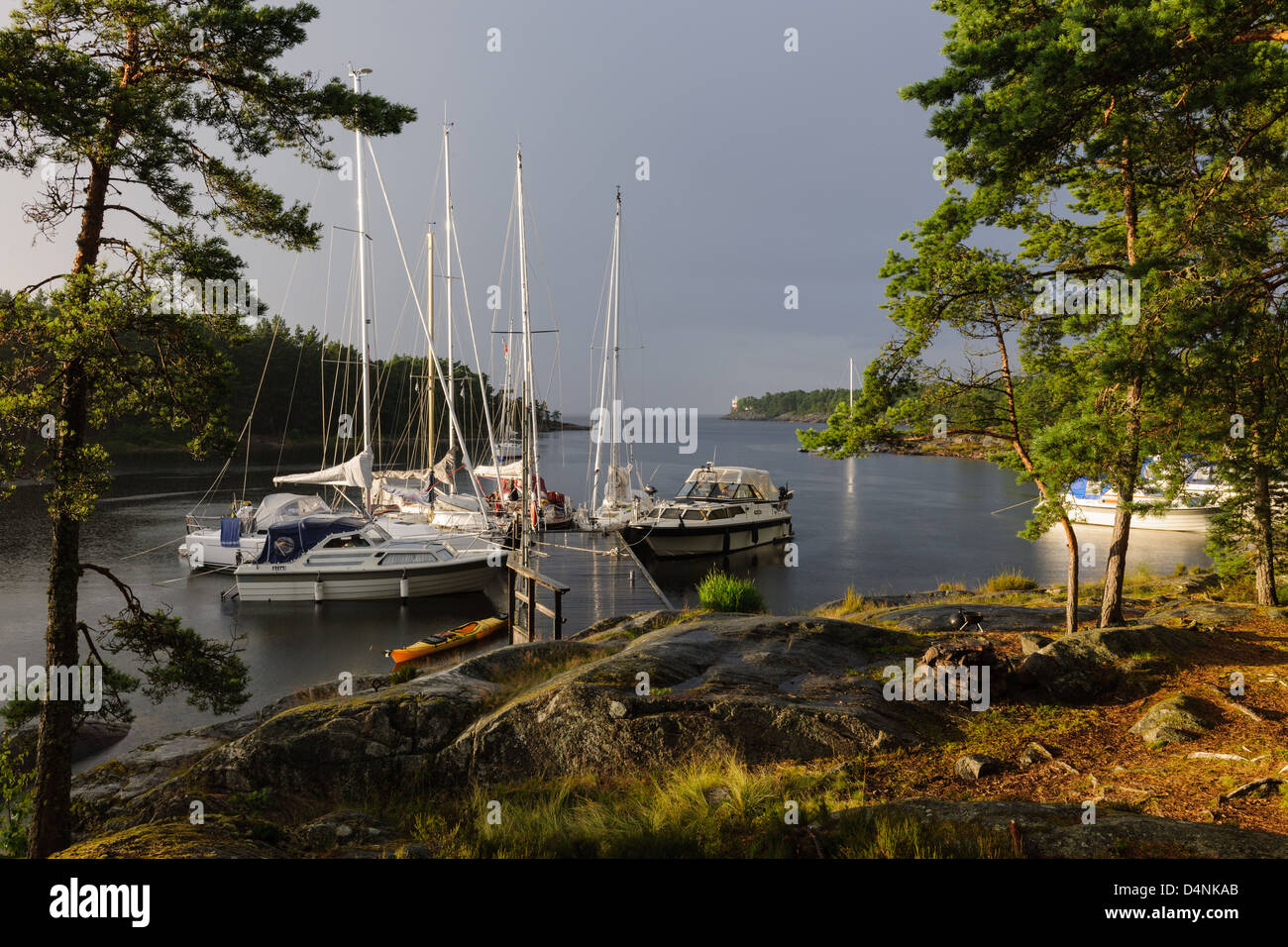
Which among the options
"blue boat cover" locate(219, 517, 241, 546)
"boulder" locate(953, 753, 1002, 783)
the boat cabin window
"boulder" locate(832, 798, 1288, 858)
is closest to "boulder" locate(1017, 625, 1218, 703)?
"boulder" locate(953, 753, 1002, 783)

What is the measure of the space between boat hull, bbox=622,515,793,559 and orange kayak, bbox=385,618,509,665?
615 inches

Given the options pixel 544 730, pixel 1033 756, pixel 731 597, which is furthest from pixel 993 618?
pixel 544 730

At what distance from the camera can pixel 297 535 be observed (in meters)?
27.7

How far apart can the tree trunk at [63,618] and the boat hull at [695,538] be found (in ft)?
100

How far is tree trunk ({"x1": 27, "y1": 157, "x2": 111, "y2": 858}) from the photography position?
6.36 meters

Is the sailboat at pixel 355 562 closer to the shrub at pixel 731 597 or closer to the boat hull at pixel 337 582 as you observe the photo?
the boat hull at pixel 337 582

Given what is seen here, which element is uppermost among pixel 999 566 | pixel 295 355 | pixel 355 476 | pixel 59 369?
pixel 295 355

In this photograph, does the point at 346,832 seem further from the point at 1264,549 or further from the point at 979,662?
the point at 1264,549

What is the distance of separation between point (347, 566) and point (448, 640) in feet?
29.6

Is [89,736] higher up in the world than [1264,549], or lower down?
lower down

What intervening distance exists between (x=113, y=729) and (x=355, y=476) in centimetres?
1416
